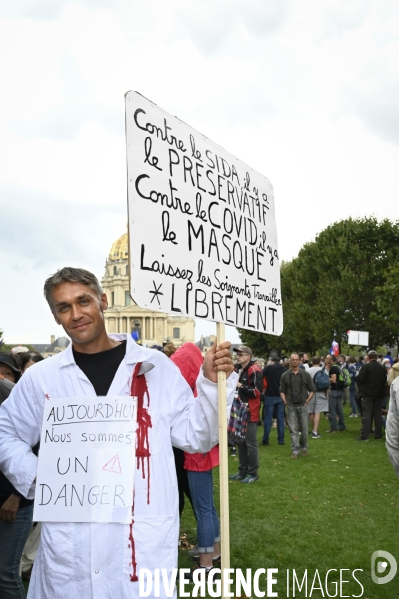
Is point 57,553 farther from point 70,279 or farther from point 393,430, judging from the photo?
point 393,430

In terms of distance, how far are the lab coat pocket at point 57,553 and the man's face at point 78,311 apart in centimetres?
78

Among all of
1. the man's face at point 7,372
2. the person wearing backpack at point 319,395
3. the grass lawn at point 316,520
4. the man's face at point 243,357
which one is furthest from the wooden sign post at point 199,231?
the person wearing backpack at point 319,395

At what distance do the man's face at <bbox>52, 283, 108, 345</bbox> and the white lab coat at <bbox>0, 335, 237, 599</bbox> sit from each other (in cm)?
11

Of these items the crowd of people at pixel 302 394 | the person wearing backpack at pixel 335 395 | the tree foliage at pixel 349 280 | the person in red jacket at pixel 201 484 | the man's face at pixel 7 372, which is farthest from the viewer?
the tree foliage at pixel 349 280

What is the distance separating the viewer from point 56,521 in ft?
8.48

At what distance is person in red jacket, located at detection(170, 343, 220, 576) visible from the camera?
548 cm

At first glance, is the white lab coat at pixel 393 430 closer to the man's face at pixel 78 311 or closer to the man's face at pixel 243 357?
the man's face at pixel 78 311

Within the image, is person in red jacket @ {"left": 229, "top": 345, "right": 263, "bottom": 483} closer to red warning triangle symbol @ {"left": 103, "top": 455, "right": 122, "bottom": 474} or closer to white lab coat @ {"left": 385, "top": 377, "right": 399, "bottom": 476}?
white lab coat @ {"left": 385, "top": 377, "right": 399, "bottom": 476}

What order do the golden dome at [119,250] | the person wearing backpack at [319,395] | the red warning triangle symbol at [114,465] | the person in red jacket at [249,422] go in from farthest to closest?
the golden dome at [119,250] < the person wearing backpack at [319,395] < the person in red jacket at [249,422] < the red warning triangle symbol at [114,465]

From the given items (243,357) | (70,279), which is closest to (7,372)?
(70,279)

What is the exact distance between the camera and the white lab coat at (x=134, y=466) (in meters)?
2.49

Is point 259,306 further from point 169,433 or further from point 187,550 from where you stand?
point 187,550

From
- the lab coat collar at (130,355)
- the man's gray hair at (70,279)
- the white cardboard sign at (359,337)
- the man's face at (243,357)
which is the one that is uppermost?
the white cardboard sign at (359,337)

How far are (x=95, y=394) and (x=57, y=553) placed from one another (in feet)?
2.10
